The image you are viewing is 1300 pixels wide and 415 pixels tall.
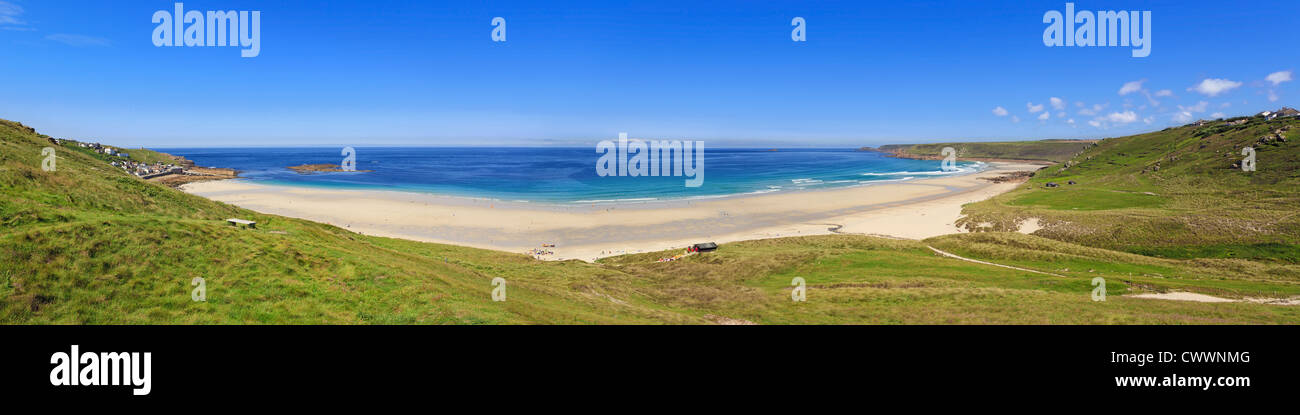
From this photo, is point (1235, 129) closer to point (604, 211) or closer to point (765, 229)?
point (765, 229)

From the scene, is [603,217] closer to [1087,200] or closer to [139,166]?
[1087,200]

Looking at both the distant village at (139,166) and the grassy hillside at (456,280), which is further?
the distant village at (139,166)

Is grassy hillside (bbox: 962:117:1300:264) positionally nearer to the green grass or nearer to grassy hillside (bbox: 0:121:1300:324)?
the green grass

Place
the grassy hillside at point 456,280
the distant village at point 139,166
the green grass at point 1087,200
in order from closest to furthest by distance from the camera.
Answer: the grassy hillside at point 456,280 → the green grass at point 1087,200 → the distant village at point 139,166

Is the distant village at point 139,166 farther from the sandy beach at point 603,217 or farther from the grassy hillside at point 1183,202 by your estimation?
the grassy hillside at point 1183,202

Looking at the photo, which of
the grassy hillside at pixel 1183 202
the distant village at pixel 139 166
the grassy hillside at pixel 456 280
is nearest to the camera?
the grassy hillside at pixel 456 280

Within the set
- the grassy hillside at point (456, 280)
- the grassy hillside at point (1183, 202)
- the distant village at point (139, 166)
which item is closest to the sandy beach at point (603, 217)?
the grassy hillside at point (1183, 202)

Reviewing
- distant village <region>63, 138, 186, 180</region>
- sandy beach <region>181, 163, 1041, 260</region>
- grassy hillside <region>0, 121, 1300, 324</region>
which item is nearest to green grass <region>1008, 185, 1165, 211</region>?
sandy beach <region>181, 163, 1041, 260</region>
